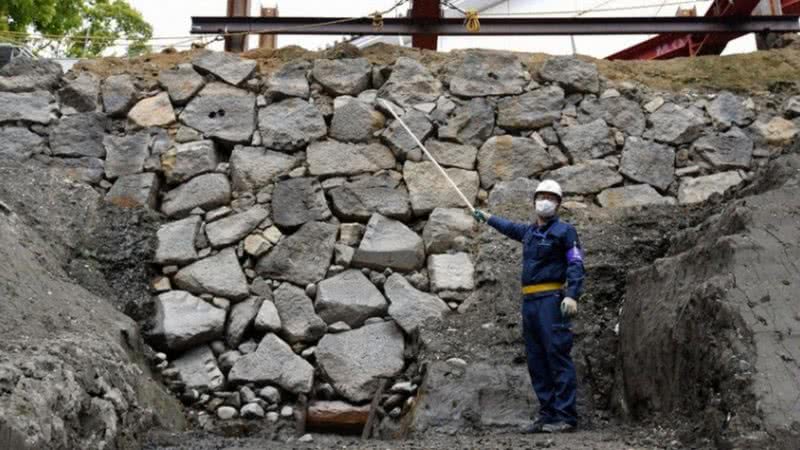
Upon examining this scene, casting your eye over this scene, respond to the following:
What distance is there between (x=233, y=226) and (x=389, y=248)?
4.49ft

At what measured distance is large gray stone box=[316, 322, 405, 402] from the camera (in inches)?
267

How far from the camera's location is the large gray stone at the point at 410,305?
7082 millimetres

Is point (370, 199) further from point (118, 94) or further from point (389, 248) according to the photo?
point (118, 94)

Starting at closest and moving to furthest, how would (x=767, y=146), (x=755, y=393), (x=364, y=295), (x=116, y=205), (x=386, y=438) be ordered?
(x=755, y=393) → (x=386, y=438) → (x=364, y=295) → (x=116, y=205) → (x=767, y=146)

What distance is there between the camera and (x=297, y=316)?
7176 millimetres

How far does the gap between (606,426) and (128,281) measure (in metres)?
3.90

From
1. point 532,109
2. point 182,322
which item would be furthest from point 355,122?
point 182,322

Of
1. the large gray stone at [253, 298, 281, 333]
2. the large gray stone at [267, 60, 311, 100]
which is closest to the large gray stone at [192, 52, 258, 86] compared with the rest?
the large gray stone at [267, 60, 311, 100]

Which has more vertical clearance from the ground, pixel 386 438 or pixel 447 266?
pixel 447 266

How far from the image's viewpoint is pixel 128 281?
716 centimetres

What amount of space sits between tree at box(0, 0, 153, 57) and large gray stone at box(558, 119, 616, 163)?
747 centimetres

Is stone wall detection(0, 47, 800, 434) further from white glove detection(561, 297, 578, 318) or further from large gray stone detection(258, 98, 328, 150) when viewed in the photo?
white glove detection(561, 297, 578, 318)

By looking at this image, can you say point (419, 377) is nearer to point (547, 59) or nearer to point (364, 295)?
point (364, 295)

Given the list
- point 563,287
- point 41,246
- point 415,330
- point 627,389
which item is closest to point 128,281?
point 41,246
